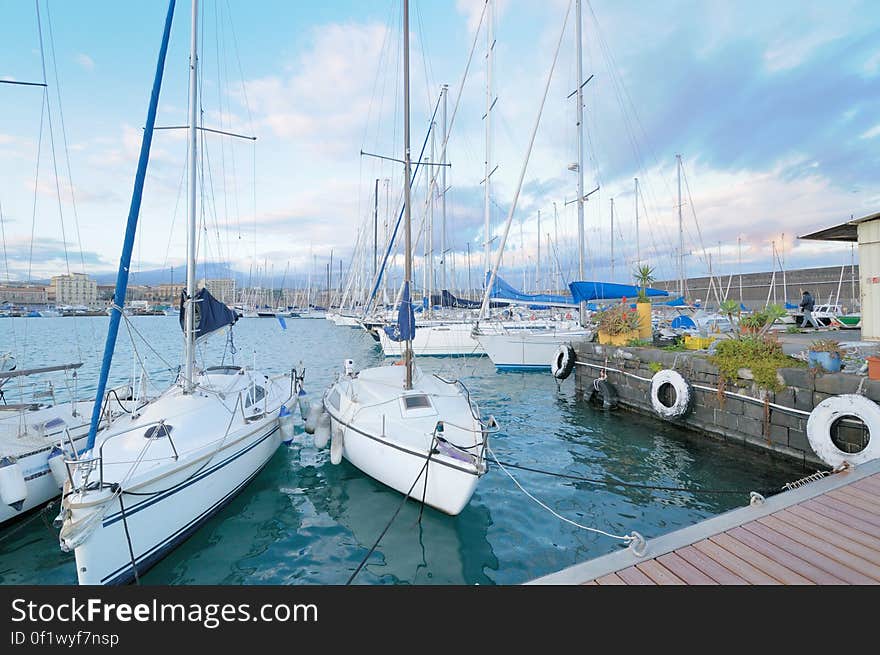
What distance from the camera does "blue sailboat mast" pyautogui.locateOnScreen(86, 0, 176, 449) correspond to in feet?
21.5

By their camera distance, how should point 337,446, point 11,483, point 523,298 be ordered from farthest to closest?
point 523,298, point 337,446, point 11,483

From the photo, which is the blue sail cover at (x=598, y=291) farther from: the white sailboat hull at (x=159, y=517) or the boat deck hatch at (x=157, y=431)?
the boat deck hatch at (x=157, y=431)

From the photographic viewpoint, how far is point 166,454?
6.25 m

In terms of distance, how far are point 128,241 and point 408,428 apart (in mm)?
5583

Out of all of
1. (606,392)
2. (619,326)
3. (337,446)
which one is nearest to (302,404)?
(337,446)

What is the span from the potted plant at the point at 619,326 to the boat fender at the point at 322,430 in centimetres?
1116

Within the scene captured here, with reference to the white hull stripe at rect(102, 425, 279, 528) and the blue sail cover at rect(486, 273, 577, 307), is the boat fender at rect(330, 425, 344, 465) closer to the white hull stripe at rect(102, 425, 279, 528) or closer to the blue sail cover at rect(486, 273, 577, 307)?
the white hull stripe at rect(102, 425, 279, 528)

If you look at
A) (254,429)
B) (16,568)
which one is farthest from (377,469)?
(16,568)

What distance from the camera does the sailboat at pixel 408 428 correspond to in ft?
22.1

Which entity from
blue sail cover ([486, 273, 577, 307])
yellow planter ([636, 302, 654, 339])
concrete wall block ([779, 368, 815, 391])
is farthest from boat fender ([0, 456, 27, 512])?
blue sail cover ([486, 273, 577, 307])

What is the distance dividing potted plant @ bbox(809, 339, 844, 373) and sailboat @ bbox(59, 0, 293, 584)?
11416 millimetres

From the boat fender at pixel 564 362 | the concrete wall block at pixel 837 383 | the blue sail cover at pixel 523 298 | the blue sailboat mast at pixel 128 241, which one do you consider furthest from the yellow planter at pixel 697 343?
the blue sailboat mast at pixel 128 241

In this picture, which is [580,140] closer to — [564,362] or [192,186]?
[564,362]
